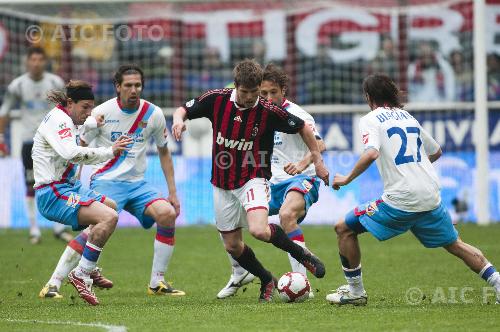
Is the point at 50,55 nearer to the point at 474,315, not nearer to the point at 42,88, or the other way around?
the point at 42,88

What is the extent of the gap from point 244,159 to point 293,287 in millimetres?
1234

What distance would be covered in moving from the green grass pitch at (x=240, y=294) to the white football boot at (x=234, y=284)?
0.32ft

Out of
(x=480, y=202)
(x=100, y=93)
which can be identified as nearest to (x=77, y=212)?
(x=480, y=202)

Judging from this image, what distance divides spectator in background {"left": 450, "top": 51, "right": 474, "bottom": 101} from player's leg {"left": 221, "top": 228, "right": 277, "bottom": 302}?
1166 centimetres

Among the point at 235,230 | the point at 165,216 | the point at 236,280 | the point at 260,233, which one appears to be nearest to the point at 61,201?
the point at 165,216

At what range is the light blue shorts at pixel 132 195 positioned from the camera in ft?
34.4

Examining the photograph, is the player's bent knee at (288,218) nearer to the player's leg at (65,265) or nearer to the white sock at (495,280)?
the player's leg at (65,265)

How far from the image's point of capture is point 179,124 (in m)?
9.00

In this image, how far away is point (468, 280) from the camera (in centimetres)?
1088

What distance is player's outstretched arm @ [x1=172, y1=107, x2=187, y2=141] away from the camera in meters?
8.84

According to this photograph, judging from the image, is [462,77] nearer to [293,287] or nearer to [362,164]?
[293,287]

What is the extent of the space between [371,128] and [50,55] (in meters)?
13.0

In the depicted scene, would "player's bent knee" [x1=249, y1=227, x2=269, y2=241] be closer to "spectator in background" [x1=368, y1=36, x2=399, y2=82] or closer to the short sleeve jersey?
the short sleeve jersey

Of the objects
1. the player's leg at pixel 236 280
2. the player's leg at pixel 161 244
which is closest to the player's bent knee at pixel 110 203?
the player's leg at pixel 161 244
